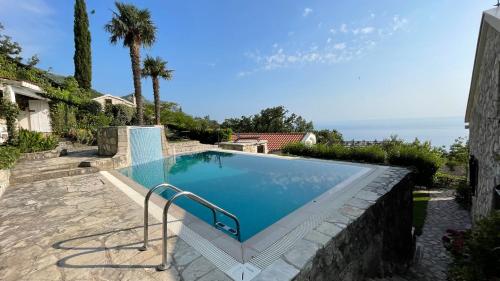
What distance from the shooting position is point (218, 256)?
8.93 feet

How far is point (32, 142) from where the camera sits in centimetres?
973

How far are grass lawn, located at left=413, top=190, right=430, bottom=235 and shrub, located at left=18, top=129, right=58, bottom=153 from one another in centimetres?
1555

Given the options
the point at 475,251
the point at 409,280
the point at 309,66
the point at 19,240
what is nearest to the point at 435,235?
the point at 409,280

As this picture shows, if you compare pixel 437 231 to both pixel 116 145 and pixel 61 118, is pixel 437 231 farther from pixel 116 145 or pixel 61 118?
pixel 61 118

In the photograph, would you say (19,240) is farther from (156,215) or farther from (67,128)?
(67,128)

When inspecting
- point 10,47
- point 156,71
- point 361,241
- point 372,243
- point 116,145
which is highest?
point 10,47

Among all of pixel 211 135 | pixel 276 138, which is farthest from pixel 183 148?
pixel 276 138

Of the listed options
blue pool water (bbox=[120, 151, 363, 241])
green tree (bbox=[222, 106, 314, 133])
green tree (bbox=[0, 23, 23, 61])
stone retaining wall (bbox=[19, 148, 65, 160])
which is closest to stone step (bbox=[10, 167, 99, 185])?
blue pool water (bbox=[120, 151, 363, 241])

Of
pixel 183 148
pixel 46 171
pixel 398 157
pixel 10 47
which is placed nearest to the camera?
pixel 46 171

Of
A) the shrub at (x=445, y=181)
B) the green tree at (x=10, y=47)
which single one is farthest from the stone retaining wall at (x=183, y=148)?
the green tree at (x=10, y=47)

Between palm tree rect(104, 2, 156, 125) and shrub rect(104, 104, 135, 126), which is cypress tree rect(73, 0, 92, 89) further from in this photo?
palm tree rect(104, 2, 156, 125)

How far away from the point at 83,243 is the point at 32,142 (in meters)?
9.84

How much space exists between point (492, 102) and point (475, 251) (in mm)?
4149

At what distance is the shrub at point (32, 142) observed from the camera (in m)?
9.43
